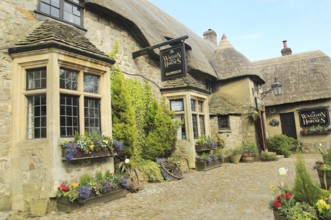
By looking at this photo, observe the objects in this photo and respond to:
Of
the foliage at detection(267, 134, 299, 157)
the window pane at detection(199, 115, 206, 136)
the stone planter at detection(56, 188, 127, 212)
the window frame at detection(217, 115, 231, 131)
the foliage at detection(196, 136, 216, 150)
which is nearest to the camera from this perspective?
the stone planter at detection(56, 188, 127, 212)

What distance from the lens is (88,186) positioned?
19.2ft

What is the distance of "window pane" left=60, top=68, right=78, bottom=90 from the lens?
21.0 ft

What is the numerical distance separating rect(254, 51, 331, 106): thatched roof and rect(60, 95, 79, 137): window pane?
15.9m

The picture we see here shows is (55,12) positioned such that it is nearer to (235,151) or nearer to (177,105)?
(177,105)

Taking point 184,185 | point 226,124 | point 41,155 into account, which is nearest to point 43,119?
point 41,155

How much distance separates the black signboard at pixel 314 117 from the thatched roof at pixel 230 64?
13.3ft

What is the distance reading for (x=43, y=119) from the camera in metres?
6.05

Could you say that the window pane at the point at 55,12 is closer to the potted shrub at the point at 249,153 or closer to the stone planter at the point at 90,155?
the stone planter at the point at 90,155

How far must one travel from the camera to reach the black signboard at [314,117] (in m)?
17.0

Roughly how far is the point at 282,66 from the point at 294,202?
20308 millimetres

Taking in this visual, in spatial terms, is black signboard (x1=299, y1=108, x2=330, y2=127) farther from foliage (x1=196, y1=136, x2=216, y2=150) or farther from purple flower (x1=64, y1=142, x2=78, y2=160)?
purple flower (x1=64, y1=142, x2=78, y2=160)

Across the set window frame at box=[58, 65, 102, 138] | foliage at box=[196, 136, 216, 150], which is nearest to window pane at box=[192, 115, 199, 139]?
foliage at box=[196, 136, 216, 150]

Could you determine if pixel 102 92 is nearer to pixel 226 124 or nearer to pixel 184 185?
pixel 184 185

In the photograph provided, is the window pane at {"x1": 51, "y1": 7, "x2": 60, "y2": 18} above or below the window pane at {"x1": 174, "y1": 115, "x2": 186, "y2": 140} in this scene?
above
